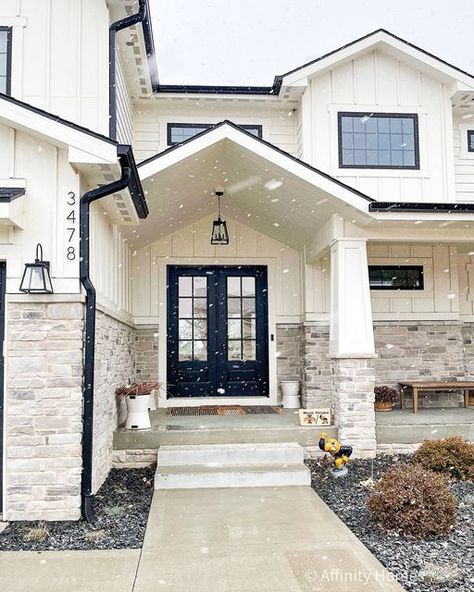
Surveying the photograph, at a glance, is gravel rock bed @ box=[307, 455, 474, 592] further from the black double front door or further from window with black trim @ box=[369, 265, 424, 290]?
window with black trim @ box=[369, 265, 424, 290]

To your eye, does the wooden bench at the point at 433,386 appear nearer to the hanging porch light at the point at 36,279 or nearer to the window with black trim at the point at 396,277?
the window with black trim at the point at 396,277

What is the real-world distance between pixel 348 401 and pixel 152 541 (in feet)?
11.8

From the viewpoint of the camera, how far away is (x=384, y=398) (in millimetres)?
9359

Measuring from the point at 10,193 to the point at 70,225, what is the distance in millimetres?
594

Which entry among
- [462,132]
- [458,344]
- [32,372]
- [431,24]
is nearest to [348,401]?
[458,344]

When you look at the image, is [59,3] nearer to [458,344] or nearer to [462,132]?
[462,132]

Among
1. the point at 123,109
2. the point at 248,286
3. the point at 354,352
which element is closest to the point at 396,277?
the point at 248,286

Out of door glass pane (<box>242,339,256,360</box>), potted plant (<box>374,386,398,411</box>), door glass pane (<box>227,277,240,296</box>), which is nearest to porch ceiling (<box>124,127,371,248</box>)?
Result: door glass pane (<box>227,277,240,296</box>)

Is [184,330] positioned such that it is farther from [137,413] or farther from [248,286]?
[137,413]

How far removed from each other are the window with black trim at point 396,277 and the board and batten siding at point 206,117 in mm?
2393

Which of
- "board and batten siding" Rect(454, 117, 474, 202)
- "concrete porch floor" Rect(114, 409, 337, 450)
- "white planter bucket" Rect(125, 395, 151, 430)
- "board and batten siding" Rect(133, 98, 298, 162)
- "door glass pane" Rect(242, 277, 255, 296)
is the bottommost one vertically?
"concrete porch floor" Rect(114, 409, 337, 450)

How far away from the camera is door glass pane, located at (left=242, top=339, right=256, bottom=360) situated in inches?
406

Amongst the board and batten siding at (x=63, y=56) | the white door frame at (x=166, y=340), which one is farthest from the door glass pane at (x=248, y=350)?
the board and batten siding at (x=63, y=56)

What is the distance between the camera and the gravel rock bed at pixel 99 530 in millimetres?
4914
